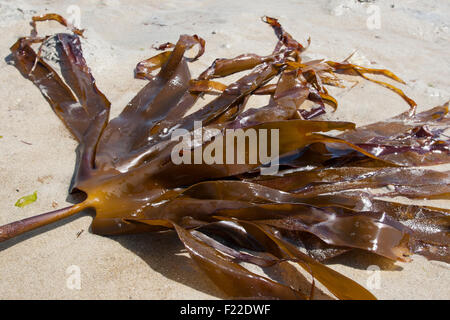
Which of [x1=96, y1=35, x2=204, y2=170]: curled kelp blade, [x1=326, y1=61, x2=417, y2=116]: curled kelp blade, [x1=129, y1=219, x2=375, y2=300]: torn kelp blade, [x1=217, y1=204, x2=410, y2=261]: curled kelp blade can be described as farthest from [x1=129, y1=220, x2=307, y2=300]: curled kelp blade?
[x1=326, y1=61, x2=417, y2=116]: curled kelp blade

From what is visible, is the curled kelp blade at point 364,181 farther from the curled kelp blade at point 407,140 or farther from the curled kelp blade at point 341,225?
the curled kelp blade at point 341,225

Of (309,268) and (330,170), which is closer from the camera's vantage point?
(309,268)

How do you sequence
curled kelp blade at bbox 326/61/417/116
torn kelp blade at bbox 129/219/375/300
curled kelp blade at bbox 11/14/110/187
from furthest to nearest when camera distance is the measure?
curled kelp blade at bbox 326/61/417/116 → curled kelp blade at bbox 11/14/110/187 → torn kelp blade at bbox 129/219/375/300

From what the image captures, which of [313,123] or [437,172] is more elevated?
[313,123]

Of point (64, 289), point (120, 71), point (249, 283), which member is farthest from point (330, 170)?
point (120, 71)

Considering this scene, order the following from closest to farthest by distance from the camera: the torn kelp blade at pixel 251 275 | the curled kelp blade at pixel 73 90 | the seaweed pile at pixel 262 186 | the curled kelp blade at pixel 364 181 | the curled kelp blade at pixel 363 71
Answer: the torn kelp blade at pixel 251 275
the seaweed pile at pixel 262 186
the curled kelp blade at pixel 364 181
the curled kelp blade at pixel 73 90
the curled kelp blade at pixel 363 71

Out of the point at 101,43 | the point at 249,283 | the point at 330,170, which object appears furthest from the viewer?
the point at 101,43

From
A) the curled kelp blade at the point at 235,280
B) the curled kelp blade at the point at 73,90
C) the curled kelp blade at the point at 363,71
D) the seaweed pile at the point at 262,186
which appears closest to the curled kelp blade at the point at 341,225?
the seaweed pile at the point at 262,186

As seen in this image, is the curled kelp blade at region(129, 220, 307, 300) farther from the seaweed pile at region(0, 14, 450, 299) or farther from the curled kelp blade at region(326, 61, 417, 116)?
the curled kelp blade at region(326, 61, 417, 116)

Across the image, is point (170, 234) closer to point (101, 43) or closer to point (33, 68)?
point (33, 68)
